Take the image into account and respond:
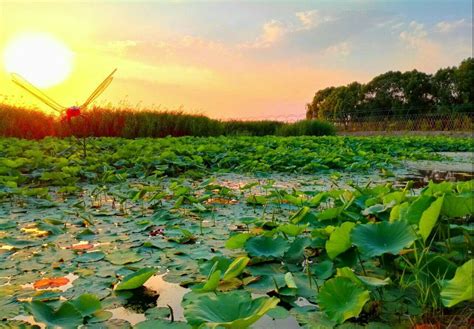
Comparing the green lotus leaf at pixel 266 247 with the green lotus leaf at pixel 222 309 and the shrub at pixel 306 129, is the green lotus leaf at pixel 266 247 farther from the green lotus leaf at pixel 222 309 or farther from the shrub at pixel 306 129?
the shrub at pixel 306 129

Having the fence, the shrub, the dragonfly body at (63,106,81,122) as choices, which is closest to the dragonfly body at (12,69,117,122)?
the dragonfly body at (63,106,81,122)

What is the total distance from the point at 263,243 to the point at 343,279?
0.43 m

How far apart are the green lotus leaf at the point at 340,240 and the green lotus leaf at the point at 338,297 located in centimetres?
19

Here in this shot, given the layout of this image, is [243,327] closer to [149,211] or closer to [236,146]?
[149,211]

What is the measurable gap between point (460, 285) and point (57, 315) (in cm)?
85

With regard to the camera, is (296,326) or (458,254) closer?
(296,326)

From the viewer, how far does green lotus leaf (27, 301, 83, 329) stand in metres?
0.93

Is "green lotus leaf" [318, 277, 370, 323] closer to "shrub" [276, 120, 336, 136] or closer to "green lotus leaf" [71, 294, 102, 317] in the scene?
"green lotus leaf" [71, 294, 102, 317]

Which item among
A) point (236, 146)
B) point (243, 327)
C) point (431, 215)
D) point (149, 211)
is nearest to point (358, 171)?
point (236, 146)

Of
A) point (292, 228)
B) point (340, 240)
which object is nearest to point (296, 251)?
point (292, 228)

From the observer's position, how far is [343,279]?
3.12 feet

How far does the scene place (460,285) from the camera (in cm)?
77

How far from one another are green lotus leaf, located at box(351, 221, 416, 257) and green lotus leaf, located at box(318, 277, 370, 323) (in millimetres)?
128

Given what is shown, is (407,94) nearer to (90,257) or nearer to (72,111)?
(72,111)
